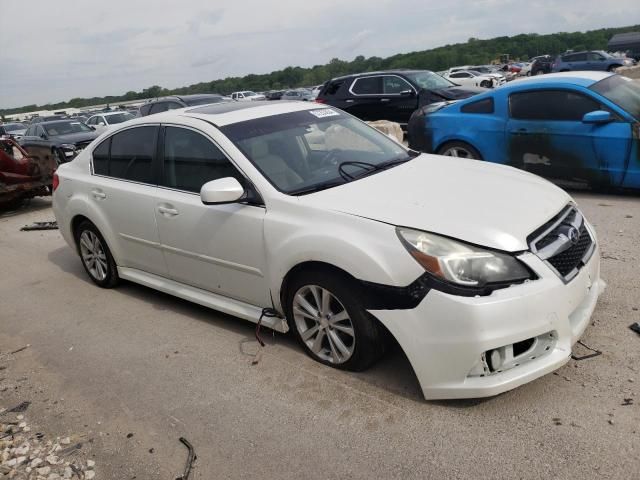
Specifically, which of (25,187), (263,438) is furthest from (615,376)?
(25,187)

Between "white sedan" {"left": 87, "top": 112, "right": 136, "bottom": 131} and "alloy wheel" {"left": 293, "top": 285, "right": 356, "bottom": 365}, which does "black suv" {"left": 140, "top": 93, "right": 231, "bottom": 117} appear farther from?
"alloy wheel" {"left": 293, "top": 285, "right": 356, "bottom": 365}

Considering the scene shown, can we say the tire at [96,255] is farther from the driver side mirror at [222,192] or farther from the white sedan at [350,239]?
the driver side mirror at [222,192]

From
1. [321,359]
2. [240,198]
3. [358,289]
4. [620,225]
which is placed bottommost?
[620,225]

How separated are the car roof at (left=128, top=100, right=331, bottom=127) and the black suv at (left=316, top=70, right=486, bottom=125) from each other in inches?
341

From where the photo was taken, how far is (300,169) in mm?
4031

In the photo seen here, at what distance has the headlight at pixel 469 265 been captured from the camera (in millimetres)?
2971

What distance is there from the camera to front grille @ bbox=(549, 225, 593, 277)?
10.3 ft

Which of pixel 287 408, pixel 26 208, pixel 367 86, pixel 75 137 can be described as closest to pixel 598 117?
pixel 287 408

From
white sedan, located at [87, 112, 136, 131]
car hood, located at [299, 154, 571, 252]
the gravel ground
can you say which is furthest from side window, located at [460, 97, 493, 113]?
white sedan, located at [87, 112, 136, 131]

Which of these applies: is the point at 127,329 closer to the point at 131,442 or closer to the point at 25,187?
the point at 131,442

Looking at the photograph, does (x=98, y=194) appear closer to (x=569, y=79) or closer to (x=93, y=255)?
(x=93, y=255)

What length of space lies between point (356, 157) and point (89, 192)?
8.80ft

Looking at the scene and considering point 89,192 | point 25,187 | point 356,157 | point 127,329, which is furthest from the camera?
point 25,187

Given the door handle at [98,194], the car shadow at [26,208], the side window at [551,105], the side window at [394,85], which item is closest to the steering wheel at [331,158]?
the door handle at [98,194]
